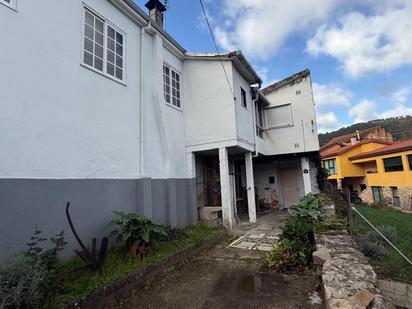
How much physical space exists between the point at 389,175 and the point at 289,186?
48.3 feet

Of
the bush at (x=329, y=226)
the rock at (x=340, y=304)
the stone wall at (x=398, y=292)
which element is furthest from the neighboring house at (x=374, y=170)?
the rock at (x=340, y=304)

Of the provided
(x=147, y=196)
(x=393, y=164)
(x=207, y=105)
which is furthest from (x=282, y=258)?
(x=393, y=164)

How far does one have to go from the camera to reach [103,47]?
234 inches

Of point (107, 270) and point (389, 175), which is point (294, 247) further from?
point (389, 175)

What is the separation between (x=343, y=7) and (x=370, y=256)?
7.17 meters

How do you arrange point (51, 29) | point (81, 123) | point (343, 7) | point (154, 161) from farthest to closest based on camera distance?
point (343, 7), point (154, 161), point (81, 123), point (51, 29)

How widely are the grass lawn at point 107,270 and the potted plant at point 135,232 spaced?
0.18 metres

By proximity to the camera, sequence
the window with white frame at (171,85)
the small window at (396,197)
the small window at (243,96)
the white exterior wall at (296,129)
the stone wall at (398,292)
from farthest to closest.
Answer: the small window at (396,197) → the white exterior wall at (296,129) → the small window at (243,96) → the window with white frame at (171,85) → the stone wall at (398,292)

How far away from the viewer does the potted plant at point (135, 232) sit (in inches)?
196

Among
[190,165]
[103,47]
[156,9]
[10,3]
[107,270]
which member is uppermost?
[156,9]

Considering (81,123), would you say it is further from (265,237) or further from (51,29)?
(265,237)

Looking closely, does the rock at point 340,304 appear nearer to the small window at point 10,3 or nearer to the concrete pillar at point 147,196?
the concrete pillar at point 147,196

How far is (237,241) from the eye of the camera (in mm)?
7434

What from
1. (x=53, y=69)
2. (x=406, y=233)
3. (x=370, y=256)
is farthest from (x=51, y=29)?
(x=406, y=233)
